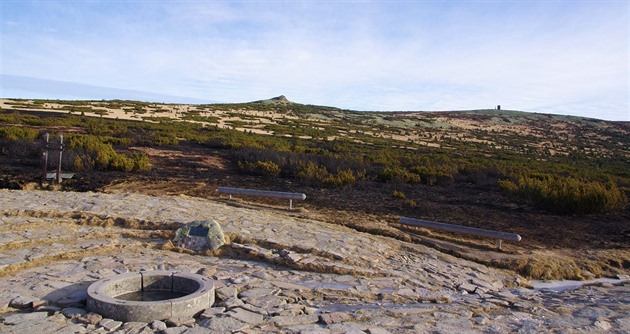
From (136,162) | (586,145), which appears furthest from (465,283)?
(586,145)

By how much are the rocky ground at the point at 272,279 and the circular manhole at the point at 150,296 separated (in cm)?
10

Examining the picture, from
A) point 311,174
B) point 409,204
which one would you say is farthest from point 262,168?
point 409,204

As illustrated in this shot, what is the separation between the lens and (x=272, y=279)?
6.97 metres

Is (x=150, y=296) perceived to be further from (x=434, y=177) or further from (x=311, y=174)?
(x=434, y=177)

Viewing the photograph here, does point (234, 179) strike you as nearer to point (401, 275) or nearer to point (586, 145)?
point (401, 275)

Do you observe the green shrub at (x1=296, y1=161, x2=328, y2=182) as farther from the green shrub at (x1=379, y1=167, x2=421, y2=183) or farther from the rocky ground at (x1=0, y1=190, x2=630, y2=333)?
the rocky ground at (x1=0, y1=190, x2=630, y2=333)

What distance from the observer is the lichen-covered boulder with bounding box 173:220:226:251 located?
816cm

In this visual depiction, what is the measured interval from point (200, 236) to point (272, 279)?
72.5 inches

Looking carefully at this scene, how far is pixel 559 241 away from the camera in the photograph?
1137cm

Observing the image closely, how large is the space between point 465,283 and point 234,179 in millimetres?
10449

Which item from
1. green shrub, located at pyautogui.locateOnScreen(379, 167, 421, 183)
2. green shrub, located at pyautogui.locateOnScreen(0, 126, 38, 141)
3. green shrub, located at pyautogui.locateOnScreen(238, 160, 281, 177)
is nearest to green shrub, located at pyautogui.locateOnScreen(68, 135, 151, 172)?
green shrub, located at pyautogui.locateOnScreen(238, 160, 281, 177)

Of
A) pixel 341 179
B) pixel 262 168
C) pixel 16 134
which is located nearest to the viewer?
pixel 341 179

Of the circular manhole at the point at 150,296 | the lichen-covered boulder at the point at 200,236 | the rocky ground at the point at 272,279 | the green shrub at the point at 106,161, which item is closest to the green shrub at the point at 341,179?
the rocky ground at the point at 272,279

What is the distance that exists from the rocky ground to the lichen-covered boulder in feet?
0.51
